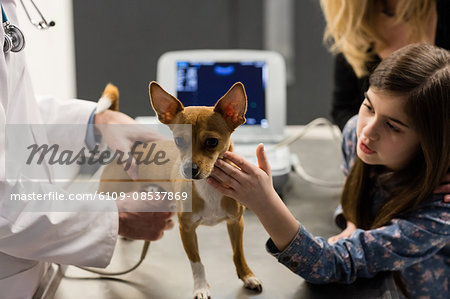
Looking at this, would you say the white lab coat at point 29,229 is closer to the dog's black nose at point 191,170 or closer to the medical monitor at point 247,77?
the dog's black nose at point 191,170

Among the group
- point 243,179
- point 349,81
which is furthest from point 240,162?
point 349,81

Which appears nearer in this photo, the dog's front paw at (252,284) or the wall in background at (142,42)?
the dog's front paw at (252,284)

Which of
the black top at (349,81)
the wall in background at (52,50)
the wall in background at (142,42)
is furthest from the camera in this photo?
the black top at (349,81)

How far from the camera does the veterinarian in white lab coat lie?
25.3 inches

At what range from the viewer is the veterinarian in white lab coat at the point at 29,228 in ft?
2.11

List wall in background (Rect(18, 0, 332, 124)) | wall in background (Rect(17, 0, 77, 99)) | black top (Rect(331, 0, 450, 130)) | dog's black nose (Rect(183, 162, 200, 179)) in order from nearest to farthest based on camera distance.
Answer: dog's black nose (Rect(183, 162, 200, 179)) → wall in background (Rect(17, 0, 77, 99)) → wall in background (Rect(18, 0, 332, 124)) → black top (Rect(331, 0, 450, 130))

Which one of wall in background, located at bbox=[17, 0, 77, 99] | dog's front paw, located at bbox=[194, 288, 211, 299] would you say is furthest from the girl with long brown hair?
wall in background, located at bbox=[17, 0, 77, 99]

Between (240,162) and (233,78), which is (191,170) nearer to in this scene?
(240,162)

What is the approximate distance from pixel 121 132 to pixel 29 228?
21cm

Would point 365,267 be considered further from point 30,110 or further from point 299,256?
point 30,110

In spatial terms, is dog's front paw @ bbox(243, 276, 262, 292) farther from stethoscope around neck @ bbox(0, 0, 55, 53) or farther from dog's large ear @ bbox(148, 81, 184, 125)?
stethoscope around neck @ bbox(0, 0, 55, 53)

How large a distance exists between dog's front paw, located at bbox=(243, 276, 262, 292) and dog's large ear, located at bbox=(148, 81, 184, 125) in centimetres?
26

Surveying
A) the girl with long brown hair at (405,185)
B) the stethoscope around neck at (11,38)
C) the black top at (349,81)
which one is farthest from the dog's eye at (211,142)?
the black top at (349,81)

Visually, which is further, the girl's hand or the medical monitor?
the medical monitor
